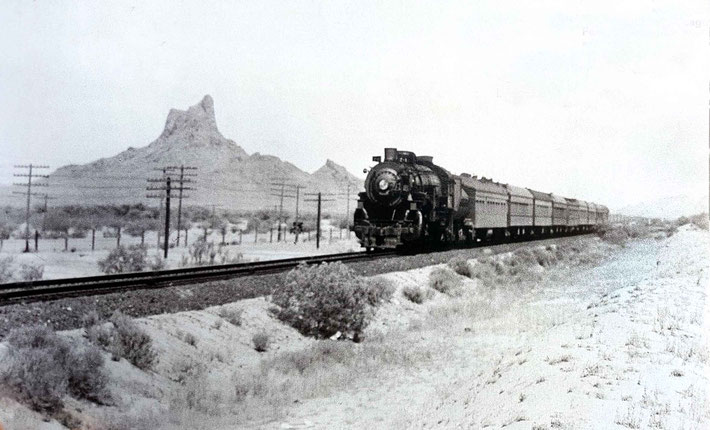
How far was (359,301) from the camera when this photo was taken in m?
12.6

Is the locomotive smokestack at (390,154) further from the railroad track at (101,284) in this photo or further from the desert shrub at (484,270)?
the railroad track at (101,284)

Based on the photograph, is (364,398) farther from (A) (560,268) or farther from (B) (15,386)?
(A) (560,268)

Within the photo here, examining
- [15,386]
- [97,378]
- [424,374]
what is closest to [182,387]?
[97,378]

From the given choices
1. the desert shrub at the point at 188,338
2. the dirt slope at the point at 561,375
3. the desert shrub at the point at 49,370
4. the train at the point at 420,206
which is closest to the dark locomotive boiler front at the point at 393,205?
the train at the point at 420,206

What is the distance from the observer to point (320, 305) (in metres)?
12.2

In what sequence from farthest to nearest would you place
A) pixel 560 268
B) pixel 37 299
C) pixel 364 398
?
1. pixel 560 268
2. pixel 37 299
3. pixel 364 398

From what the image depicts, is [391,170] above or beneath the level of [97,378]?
above

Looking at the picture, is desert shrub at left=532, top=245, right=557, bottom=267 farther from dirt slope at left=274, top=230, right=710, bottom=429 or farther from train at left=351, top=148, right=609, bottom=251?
dirt slope at left=274, top=230, right=710, bottom=429

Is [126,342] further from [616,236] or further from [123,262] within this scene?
[616,236]

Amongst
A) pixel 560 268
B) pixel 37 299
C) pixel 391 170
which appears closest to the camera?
pixel 37 299

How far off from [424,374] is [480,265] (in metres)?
10.6

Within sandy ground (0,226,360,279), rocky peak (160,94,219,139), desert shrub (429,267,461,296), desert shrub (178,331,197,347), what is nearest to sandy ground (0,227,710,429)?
desert shrub (178,331,197,347)

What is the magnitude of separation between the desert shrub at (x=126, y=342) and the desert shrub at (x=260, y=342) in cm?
208

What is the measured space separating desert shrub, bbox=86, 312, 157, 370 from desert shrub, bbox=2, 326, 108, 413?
0.54 meters
